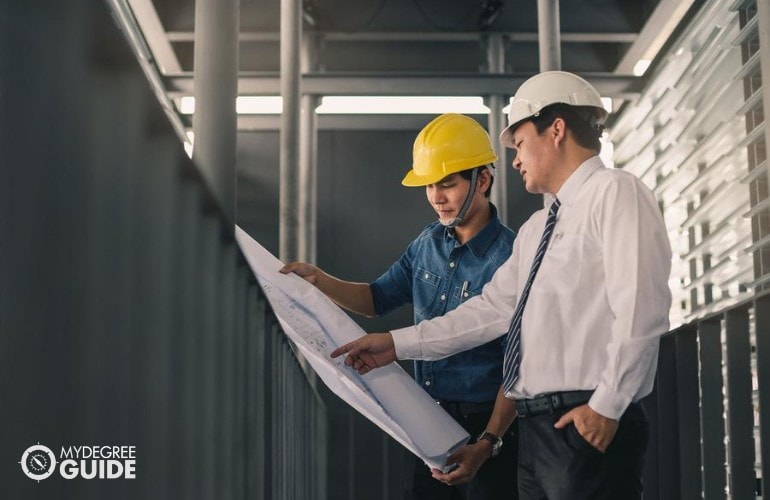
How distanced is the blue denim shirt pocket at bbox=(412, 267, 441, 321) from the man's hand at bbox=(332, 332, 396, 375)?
389mm

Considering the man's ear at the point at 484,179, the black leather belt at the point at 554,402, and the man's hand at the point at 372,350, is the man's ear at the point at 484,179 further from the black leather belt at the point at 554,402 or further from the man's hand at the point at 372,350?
the black leather belt at the point at 554,402

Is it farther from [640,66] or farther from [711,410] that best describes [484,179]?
[640,66]

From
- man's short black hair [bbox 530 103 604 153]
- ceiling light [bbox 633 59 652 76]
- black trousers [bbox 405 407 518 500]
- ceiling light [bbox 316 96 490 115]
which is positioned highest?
ceiling light [bbox 633 59 652 76]

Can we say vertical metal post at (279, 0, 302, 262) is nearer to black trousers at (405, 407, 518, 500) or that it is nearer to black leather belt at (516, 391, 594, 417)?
black trousers at (405, 407, 518, 500)

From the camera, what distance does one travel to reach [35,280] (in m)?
1.17

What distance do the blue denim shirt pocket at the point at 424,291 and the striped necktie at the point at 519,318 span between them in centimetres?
102

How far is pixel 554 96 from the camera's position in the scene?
10.1 feet

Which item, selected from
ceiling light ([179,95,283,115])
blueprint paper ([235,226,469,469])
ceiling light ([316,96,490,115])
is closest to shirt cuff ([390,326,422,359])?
blueprint paper ([235,226,469,469])

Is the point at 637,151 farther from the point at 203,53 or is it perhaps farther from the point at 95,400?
the point at 95,400

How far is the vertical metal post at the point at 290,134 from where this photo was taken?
8117mm

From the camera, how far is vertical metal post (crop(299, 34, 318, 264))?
978 cm

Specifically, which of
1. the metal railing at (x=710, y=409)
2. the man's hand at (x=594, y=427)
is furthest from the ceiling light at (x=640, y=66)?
the man's hand at (x=594, y=427)

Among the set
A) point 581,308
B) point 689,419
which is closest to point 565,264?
point 581,308

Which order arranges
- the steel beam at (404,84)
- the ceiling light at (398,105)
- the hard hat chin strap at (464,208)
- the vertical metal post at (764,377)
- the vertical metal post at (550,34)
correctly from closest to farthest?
the vertical metal post at (764,377), the hard hat chin strap at (464,208), the vertical metal post at (550,34), the steel beam at (404,84), the ceiling light at (398,105)
